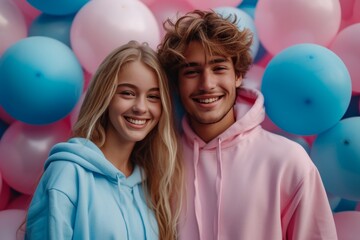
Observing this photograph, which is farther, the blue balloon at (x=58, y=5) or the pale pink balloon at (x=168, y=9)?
the pale pink balloon at (x=168, y=9)

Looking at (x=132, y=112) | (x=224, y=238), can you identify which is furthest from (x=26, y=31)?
(x=224, y=238)

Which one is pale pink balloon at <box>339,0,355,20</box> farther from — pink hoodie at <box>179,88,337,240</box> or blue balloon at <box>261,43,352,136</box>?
pink hoodie at <box>179,88,337,240</box>

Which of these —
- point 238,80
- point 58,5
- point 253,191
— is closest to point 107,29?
point 58,5

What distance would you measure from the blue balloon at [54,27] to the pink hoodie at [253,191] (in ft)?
3.30

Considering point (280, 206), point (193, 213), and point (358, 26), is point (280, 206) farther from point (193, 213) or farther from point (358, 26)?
point (358, 26)

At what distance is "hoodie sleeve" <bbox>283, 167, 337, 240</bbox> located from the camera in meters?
1.65

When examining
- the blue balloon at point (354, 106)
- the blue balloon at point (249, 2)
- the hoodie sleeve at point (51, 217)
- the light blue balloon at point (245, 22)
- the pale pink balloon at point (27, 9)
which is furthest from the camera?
the blue balloon at point (249, 2)

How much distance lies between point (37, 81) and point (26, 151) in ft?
1.21

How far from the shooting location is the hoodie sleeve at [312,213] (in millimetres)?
1652

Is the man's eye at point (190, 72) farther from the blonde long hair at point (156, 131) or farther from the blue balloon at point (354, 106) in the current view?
the blue balloon at point (354, 106)

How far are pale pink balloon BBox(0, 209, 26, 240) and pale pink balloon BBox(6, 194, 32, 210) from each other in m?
0.26

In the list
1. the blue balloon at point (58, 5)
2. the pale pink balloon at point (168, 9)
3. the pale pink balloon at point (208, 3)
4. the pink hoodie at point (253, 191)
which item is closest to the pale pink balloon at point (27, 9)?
the blue balloon at point (58, 5)

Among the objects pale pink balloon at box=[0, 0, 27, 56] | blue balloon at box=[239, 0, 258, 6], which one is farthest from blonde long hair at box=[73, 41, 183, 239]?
blue balloon at box=[239, 0, 258, 6]

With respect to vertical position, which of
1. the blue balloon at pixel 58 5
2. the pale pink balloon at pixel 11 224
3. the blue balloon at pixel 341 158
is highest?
the blue balloon at pixel 58 5
